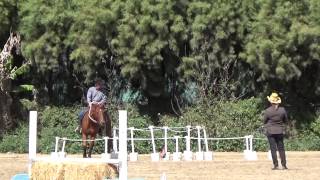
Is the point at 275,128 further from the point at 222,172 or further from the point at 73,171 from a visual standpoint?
the point at 73,171

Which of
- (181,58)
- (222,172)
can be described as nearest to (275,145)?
(222,172)

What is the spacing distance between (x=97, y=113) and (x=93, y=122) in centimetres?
53

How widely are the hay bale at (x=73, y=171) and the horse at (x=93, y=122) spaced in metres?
7.87

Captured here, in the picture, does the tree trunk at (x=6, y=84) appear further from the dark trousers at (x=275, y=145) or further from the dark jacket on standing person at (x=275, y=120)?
the dark trousers at (x=275, y=145)

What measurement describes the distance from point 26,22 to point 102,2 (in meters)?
3.89

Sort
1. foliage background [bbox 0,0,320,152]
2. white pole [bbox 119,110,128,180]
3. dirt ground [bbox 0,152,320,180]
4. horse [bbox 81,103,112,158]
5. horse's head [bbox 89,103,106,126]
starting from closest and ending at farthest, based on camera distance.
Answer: white pole [bbox 119,110,128,180] → dirt ground [bbox 0,152,320,180] → horse's head [bbox 89,103,106,126] → horse [bbox 81,103,112,158] → foliage background [bbox 0,0,320,152]

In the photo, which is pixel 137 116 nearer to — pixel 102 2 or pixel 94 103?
pixel 102 2

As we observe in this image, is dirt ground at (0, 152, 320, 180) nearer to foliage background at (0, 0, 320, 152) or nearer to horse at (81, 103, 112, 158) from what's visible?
horse at (81, 103, 112, 158)

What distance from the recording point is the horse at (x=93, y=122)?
1998cm

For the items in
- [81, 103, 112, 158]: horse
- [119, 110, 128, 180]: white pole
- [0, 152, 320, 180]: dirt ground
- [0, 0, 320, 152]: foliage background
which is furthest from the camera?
[0, 0, 320, 152]: foliage background

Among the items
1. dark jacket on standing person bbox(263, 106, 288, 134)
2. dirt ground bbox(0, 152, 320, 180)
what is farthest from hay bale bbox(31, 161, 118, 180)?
dark jacket on standing person bbox(263, 106, 288, 134)

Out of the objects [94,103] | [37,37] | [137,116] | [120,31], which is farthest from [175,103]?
[94,103]

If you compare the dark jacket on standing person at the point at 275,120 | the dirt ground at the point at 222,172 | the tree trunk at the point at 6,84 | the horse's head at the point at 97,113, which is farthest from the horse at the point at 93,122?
the tree trunk at the point at 6,84

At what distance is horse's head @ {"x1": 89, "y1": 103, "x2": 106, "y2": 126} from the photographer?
1984 centimetres
